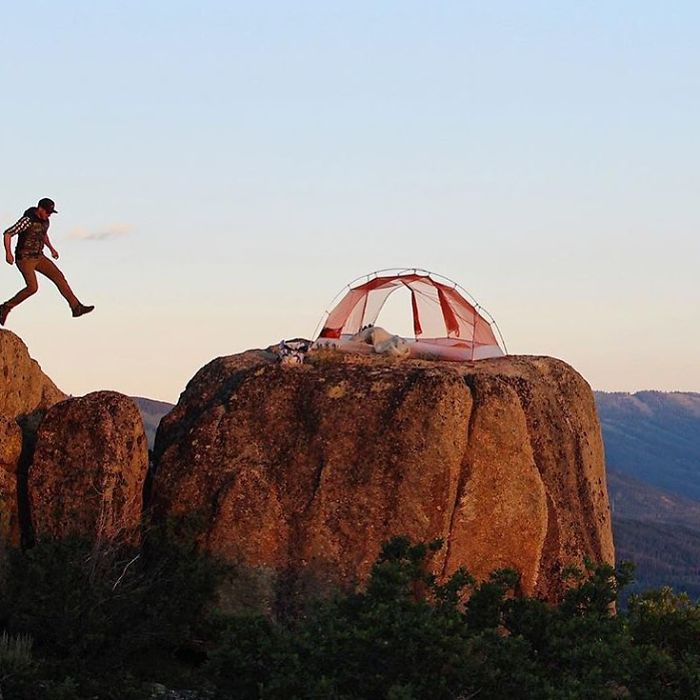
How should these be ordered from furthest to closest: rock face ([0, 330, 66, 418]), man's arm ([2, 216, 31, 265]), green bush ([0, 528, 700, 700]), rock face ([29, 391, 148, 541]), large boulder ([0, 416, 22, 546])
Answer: rock face ([0, 330, 66, 418])
man's arm ([2, 216, 31, 265])
large boulder ([0, 416, 22, 546])
rock face ([29, 391, 148, 541])
green bush ([0, 528, 700, 700])

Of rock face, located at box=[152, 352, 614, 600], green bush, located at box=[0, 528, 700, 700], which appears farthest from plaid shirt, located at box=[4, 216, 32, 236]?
green bush, located at box=[0, 528, 700, 700]

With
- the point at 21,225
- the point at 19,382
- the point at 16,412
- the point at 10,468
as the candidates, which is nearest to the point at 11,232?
the point at 21,225

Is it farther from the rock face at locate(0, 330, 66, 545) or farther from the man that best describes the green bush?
the man

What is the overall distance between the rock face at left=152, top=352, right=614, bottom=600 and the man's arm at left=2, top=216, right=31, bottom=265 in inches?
173

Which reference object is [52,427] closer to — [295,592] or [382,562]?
[295,592]

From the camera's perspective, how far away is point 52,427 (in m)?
24.8

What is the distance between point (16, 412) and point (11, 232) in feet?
10.8

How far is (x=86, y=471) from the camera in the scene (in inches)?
967

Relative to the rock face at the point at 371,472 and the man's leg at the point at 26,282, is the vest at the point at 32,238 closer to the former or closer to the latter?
the man's leg at the point at 26,282

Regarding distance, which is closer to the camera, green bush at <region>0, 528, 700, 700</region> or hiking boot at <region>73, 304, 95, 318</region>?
green bush at <region>0, 528, 700, 700</region>

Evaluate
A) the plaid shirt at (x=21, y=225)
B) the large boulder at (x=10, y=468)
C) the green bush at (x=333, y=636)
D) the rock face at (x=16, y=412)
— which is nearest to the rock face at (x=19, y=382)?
the rock face at (x=16, y=412)

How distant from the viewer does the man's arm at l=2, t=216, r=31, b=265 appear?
25391 mm

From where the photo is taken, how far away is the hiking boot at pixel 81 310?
26578 millimetres

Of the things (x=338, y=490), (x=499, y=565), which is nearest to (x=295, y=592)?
(x=338, y=490)
